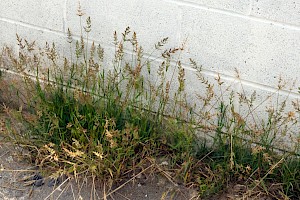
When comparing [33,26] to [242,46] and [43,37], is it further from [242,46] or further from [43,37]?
[242,46]

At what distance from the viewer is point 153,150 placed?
3535mm

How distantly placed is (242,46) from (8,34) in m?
1.55

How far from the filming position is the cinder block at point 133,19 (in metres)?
3.41

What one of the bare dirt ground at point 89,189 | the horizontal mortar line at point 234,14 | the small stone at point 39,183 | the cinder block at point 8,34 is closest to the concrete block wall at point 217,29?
the horizontal mortar line at point 234,14

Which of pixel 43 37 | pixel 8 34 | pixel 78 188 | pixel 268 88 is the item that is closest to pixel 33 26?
pixel 43 37

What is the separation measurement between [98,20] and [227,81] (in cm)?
83

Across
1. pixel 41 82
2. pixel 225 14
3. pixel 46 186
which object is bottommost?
pixel 46 186

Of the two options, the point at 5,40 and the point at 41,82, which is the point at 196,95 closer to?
the point at 41,82

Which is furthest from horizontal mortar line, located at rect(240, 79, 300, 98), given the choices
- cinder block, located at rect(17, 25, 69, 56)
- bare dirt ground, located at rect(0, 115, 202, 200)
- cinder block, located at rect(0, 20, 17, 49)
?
cinder block, located at rect(0, 20, 17, 49)

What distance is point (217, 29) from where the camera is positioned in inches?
130

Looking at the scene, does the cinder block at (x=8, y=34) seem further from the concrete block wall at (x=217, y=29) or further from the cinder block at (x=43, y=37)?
the concrete block wall at (x=217, y=29)

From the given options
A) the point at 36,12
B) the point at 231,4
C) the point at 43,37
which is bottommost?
the point at 43,37

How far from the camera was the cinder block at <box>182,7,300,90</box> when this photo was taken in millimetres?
3180

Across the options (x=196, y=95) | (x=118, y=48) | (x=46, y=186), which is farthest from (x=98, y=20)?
(x=46, y=186)
